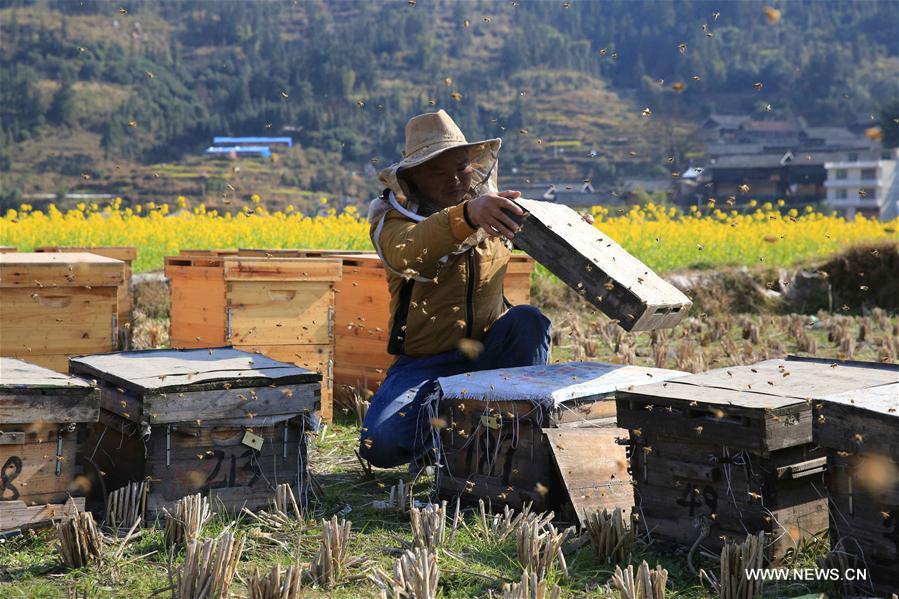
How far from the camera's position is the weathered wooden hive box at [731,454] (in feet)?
10.4

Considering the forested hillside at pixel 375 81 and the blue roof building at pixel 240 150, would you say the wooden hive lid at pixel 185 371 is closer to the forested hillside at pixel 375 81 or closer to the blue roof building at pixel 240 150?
the forested hillside at pixel 375 81

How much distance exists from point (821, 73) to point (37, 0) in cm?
5812

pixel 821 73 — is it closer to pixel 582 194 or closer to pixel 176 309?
pixel 582 194

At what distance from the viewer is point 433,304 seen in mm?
4602

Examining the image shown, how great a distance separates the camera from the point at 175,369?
3.96m

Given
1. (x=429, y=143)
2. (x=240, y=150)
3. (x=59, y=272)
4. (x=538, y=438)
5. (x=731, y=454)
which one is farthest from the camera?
(x=240, y=150)

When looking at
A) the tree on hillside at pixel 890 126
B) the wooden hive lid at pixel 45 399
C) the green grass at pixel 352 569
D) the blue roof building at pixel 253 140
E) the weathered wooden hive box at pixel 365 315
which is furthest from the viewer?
the blue roof building at pixel 253 140

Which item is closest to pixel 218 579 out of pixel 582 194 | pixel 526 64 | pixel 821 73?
pixel 582 194

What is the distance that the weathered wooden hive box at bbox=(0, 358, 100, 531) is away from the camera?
3.54 m

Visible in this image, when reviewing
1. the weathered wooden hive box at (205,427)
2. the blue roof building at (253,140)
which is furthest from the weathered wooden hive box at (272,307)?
the blue roof building at (253,140)

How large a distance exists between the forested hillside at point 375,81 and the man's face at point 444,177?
124 feet

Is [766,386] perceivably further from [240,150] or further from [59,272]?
[240,150]

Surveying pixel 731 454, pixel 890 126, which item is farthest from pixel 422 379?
pixel 890 126

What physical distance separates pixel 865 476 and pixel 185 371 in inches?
98.5
